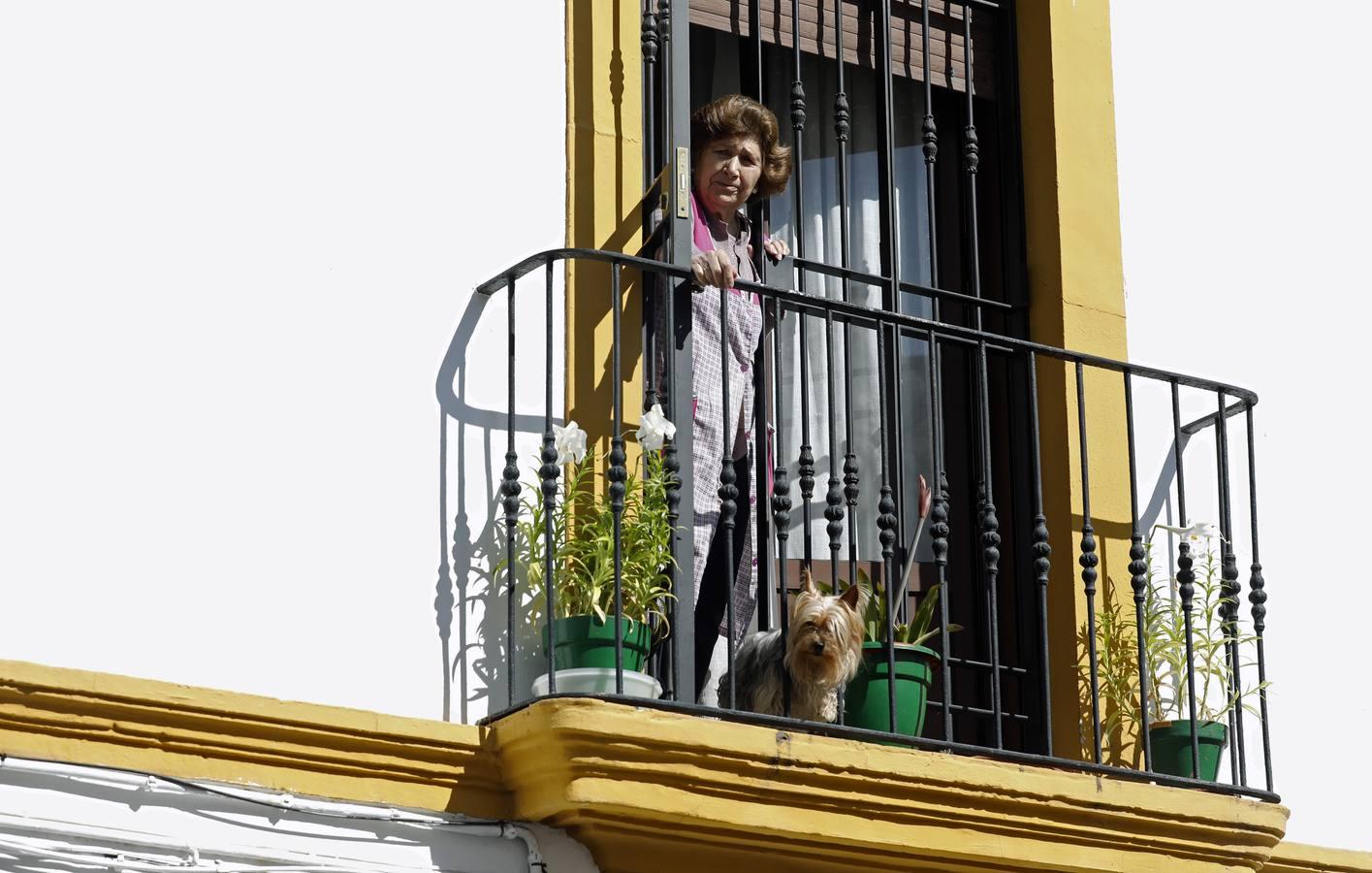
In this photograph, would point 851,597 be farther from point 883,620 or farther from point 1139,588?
point 1139,588

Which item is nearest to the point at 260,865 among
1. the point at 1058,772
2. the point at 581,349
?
the point at 581,349

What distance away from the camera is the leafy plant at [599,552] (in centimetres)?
609

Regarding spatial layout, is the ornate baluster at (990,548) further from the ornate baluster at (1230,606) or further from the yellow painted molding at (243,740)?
the yellow painted molding at (243,740)

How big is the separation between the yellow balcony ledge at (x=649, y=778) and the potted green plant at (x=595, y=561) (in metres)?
0.28

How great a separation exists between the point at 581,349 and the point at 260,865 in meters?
1.60

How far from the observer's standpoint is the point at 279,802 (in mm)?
5602

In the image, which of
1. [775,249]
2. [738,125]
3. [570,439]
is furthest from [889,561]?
[738,125]

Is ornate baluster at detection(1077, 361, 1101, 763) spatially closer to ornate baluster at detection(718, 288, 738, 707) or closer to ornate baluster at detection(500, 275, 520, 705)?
ornate baluster at detection(718, 288, 738, 707)

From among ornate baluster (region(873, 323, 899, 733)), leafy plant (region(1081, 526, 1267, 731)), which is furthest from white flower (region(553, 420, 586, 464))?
leafy plant (region(1081, 526, 1267, 731))

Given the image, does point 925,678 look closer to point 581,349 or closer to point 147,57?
point 581,349

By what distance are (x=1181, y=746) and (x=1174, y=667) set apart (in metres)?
0.25

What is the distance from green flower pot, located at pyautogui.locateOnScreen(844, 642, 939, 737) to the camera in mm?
6430

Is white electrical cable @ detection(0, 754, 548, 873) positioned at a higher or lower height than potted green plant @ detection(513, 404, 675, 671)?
lower

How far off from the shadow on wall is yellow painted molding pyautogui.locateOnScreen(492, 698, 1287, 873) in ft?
0.77
